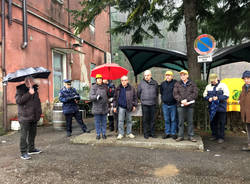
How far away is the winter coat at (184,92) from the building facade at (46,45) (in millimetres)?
3858

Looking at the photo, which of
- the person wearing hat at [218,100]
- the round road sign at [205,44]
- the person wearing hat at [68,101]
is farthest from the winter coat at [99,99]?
the round road sign at [205,44]

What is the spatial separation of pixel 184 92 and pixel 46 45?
7.59m

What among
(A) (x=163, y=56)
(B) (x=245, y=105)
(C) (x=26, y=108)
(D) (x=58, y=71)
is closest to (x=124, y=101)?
(C) (x=26, y=108)

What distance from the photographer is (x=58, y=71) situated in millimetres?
11750

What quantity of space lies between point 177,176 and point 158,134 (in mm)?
2766

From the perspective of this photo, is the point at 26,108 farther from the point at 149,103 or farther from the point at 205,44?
the point at 205,44

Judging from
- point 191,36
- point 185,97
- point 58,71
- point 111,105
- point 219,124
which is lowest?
point 219,124

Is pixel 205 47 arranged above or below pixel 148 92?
above

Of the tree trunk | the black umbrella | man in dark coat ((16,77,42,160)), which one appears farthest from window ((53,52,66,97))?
the tree trunk

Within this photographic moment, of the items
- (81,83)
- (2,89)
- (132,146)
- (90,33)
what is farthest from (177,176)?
(90,33)

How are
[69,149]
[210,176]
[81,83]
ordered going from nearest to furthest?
[210,176]
[69,149]
[81,83]

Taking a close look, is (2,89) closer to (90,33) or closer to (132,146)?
(132,146)

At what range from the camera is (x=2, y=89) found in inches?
307

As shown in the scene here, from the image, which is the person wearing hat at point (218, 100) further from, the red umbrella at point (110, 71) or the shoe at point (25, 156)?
the shoe at point (25, 156)
